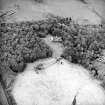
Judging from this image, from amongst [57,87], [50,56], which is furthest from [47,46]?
[57,87]

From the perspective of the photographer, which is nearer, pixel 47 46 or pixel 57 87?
pixel 57 87

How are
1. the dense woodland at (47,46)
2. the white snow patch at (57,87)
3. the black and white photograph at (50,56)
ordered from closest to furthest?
the white snow patch at (57,87)
the black and white photograph at (50,56)
the dense woodland at (47,46)

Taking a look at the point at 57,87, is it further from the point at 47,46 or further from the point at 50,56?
the point at 47,46

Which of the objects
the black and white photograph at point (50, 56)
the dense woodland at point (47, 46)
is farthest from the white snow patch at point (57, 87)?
the dense woodland at point (47, 46)

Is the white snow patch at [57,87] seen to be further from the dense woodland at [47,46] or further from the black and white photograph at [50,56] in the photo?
the dense woodland at [47,46]

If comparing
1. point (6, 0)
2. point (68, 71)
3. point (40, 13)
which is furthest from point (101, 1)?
point (68, 71)

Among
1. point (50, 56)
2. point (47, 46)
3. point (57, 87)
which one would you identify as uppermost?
point (47, 46)

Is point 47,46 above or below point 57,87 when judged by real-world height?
above

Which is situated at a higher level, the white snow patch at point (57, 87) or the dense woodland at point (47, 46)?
the dense woodland at point (47, 46)
